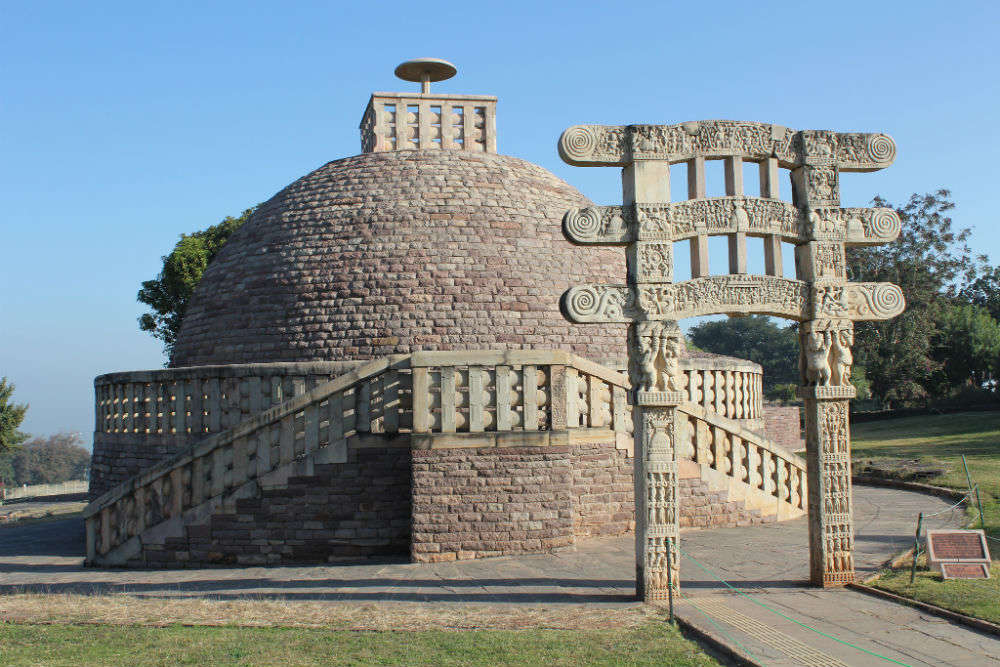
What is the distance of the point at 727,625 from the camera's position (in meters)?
6.71

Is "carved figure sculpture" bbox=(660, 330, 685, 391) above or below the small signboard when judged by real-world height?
above

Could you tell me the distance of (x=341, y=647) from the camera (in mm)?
6305

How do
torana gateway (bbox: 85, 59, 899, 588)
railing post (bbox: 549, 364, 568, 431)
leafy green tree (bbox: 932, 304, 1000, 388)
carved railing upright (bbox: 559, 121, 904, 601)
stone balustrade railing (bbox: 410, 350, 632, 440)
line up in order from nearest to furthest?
1. carved railing upright (bbox: 559, 121, 904, 601)
2. torana gateway (bbox: 85, 59, 899, 588)
3. stone balustrade railing (bbox: 410, 350, 632, 440)
4. railing post (bbox: 549, 364, 568, 431)
5. leafy green tree (bbox: 932, 304, 1000, 388)

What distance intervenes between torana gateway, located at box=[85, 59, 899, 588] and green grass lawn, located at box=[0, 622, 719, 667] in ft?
5.60

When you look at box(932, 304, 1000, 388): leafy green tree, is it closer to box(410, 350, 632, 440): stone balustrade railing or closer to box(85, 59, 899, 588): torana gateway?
box(85, 59, 899, 588): torana gateway

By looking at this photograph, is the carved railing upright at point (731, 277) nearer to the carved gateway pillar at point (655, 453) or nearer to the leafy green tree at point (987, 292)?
the carved gateway pillar at point (655, 453)

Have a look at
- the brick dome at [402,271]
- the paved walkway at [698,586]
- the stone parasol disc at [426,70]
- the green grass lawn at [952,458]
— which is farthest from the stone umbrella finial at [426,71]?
the green grass lawn at [952,458]

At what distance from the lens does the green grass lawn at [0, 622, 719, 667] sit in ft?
19.6

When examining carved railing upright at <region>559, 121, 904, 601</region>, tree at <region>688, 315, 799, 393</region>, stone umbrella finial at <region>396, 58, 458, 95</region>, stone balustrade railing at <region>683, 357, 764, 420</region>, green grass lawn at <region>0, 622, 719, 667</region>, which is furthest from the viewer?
tree at <region>688, 315, 799, 393</region>

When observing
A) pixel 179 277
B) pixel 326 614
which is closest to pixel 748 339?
pixel 179 277

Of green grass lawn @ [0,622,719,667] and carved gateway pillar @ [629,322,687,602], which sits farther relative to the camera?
carved gateway pillar @ [629,322,687,602]

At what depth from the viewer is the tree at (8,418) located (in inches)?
1347

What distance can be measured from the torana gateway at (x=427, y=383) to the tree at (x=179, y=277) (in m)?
13.5

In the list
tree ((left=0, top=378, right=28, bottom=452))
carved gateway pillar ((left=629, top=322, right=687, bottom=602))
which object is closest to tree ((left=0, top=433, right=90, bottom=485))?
tree ((left=0, top=378, right=28, bottom=452))
